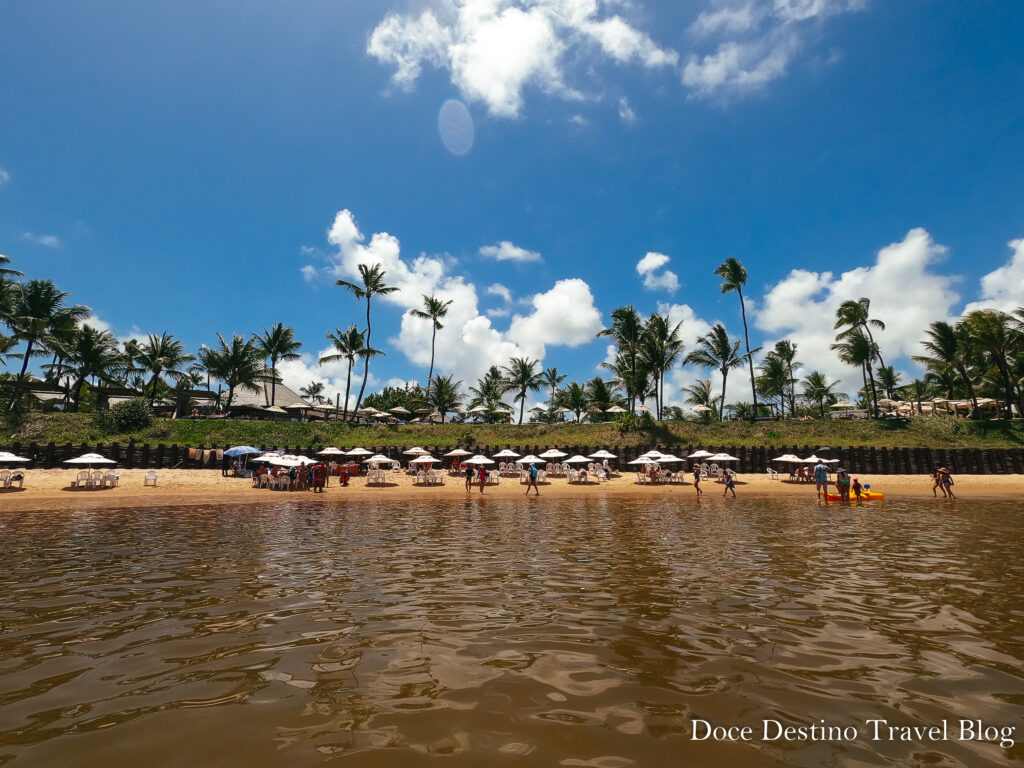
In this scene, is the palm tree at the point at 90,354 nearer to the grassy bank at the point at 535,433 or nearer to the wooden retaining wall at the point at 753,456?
the grassy bank at the point at 535,433

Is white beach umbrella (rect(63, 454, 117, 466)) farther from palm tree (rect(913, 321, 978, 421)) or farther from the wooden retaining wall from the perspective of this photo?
palm tree (rect(913, 321, 978, 421))

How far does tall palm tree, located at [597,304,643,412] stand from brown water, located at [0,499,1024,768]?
37.8m

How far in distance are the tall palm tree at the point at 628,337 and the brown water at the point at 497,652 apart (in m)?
37.8

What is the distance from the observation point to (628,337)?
155ft

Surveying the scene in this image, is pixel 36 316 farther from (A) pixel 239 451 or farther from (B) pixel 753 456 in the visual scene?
(B) pixel 753 456

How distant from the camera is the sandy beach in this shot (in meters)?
21.1

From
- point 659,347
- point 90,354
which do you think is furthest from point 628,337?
point 90,354

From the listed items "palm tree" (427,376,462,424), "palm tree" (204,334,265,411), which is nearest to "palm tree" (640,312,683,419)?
"palm tree" (427,376,462,424)

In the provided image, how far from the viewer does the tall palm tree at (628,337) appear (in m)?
46.9

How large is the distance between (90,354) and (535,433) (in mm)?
44009

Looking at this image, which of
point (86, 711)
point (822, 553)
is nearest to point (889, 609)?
point (822, 553)

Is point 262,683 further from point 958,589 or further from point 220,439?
point 220,439

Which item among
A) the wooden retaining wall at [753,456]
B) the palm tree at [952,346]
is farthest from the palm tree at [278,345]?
the palm tree at [952,346]

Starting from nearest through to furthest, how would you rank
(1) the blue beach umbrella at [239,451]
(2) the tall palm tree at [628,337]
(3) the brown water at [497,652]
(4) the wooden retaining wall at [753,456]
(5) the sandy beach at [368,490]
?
(3) the brown water at [497,652]
(5) the sandy beach at [368,490]
(1) the blue beach umbrella at [239,451]
(4) the wooden retaining wall at [753,456]
(2) the tall palm tree at [628,337]
